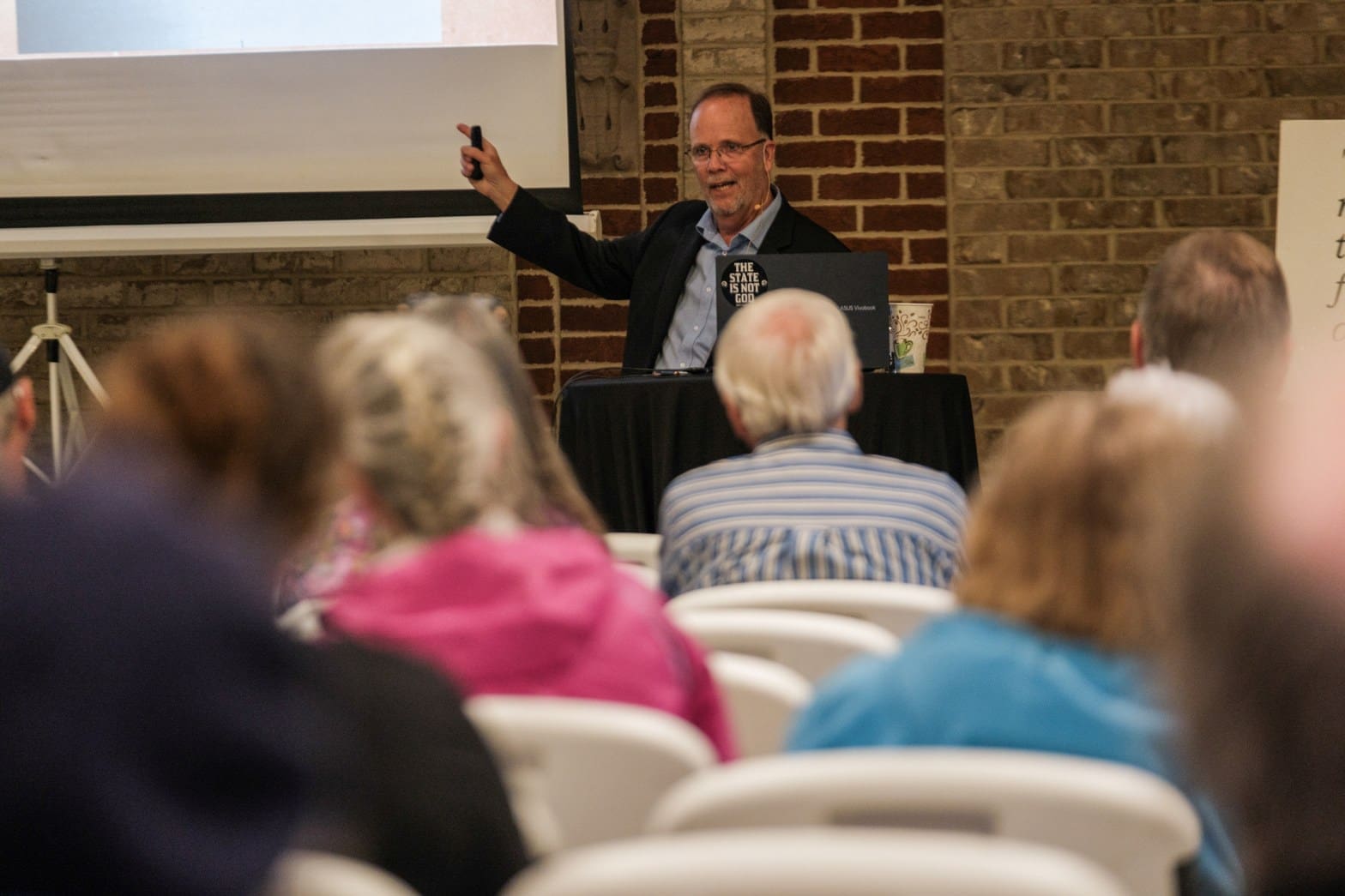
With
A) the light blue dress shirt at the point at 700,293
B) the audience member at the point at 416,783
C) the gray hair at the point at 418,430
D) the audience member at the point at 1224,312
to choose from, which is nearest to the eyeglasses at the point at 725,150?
the light blue dress shirt at the point at 700,293

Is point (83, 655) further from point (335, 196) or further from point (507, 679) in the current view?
point (335, 196)

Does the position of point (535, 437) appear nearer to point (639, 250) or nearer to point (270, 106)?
point (639, 250)

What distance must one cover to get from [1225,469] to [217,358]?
1.99ft

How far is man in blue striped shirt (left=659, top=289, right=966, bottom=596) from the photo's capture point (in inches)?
75.8

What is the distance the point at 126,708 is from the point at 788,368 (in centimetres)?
150

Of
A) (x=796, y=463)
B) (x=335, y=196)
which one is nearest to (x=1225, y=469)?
(x=796, y=463)

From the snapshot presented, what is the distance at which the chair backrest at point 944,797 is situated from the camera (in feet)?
2.99

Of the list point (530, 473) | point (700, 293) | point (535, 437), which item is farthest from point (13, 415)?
point (700, 293)

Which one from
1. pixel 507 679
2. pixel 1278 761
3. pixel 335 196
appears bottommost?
pixel 507 679

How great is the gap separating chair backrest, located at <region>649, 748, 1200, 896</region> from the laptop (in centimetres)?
238

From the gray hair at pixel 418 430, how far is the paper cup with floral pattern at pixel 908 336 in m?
2.33

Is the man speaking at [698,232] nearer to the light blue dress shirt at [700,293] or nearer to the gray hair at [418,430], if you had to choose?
the light blue dress shirt at [700,293]

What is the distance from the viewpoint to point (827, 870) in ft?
2.31

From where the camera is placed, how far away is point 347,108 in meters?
4.46
